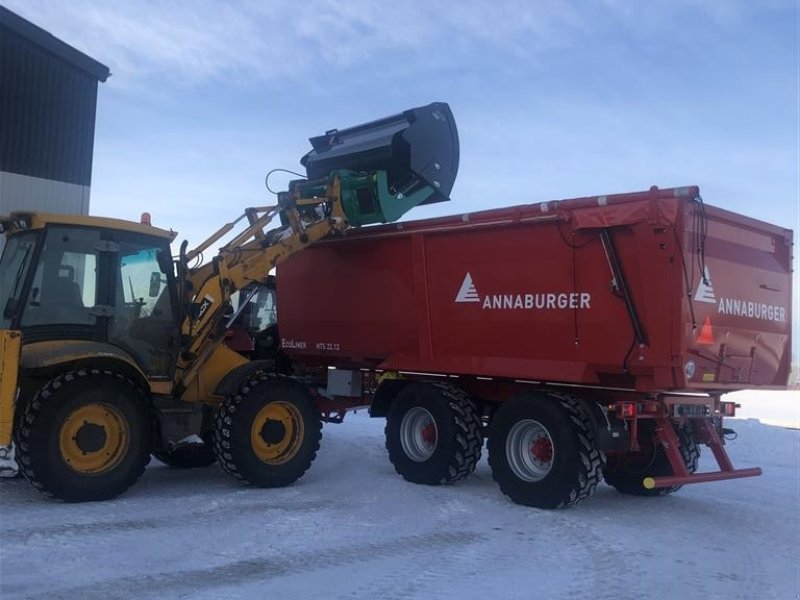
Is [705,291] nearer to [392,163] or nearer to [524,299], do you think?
[524,299]

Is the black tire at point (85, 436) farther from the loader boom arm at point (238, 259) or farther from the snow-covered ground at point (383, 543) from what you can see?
the loader boom arm at point (238, 259)

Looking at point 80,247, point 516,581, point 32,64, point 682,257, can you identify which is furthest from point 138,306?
point 32,64

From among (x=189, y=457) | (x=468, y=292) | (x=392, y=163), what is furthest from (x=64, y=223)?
(x=468, y=292)

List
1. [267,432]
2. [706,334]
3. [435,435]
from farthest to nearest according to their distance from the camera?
[435,435], [267,432], [706,334]

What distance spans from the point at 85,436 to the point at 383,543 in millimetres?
2654

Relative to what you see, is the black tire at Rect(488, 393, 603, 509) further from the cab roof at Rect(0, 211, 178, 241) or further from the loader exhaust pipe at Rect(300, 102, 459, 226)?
the cab roof at Rect(0, 211, 178, 241)

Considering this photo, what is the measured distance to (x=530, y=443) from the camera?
24.1 ft

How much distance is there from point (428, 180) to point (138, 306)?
3.41 m

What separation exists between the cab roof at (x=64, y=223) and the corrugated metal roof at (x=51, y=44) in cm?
605

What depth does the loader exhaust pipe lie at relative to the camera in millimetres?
8477

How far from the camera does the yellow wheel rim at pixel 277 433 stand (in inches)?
299

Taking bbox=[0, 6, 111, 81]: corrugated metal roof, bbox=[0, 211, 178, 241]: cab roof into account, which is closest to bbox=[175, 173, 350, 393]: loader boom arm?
bbox=[0, 211, 178, 241]: cab roof

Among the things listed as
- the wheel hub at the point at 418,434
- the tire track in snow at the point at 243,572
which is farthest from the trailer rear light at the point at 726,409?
the tire track in snow at the point at 243,572

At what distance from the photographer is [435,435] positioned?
27.2ft
